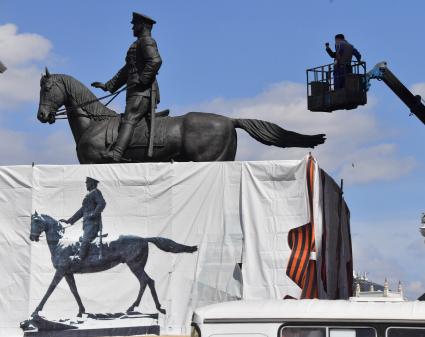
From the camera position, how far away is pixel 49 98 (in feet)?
84.0

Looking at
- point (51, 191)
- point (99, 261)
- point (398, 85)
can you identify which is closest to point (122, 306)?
point (99, 261)

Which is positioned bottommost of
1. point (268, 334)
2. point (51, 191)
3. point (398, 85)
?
point (268, 334)

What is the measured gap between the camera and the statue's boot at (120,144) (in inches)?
960

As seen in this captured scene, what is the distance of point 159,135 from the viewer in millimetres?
24703

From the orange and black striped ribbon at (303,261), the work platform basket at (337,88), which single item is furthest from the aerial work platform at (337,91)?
the orange and black striped ribbon at (303,261)

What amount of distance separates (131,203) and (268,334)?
7965mm

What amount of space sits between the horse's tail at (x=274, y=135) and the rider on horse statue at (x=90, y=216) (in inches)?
148

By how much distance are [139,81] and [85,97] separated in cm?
146

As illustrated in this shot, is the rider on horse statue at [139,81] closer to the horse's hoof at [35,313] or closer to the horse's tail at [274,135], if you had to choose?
the horse's tail at [274,135]

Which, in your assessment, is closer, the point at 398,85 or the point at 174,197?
the point at 174,197

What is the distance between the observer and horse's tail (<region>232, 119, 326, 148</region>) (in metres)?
25.2

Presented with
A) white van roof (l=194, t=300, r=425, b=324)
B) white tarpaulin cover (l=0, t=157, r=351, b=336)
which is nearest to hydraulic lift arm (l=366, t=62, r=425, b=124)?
white tarpaulin cover (l=0, t=157, r=351, b=336)

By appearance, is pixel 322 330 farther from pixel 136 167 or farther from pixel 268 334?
pixel 136 167

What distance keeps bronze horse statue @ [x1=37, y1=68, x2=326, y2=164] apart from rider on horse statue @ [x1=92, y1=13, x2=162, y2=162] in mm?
227
